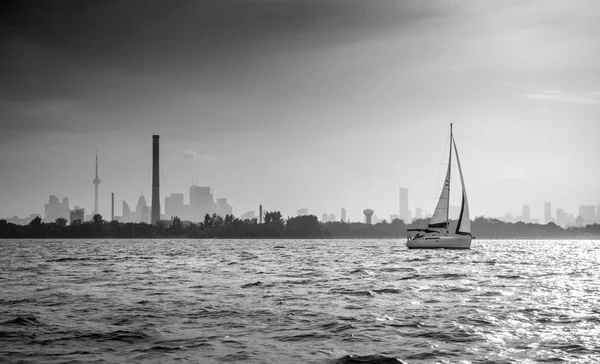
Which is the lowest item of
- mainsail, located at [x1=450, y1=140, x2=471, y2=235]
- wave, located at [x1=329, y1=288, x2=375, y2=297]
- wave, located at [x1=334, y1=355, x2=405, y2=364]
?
wave, located at [x1=334, y1=355, x2=405, y2=364]

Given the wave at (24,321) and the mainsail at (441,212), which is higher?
the mainsail at (441,212)

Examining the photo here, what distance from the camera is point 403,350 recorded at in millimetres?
18578

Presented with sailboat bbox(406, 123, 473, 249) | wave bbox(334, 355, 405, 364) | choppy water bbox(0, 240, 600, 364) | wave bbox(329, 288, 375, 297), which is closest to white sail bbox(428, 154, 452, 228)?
sailboat bbox(406, 123, 473, 249)

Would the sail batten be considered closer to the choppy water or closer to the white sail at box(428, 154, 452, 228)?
the white sail at box(428, 154, 452, 228)

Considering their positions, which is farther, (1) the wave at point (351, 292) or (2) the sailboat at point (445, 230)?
(2) the sailboat at point (445, 230)

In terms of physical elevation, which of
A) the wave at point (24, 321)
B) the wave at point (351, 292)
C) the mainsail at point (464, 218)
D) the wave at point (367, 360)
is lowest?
the wave at point (367, 360)

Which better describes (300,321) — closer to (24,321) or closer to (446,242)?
(24,321)

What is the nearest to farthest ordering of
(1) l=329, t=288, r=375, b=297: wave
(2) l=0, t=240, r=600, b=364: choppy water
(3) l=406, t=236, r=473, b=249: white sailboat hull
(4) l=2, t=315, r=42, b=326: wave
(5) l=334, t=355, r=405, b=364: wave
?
(5) l=334, t=355, r=405, b=364: wave, (2) l=0, t=240, r=600, b=364: choppy water, (4) l=2, t=315, r=42, b=326: wave, (1) l=329, t=288, r=375, b=297: wave, (3) l=406, t=236, r=473, b=249: white sailboat hull

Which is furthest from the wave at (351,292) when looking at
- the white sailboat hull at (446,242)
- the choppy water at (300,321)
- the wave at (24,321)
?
the white sailboat hull at (446,242)

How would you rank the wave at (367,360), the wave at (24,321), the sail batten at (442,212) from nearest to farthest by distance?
the wave at (367,360) < the wave at (24,321) < the sail batten at (442,212)

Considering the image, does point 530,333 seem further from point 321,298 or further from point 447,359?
point 321,298

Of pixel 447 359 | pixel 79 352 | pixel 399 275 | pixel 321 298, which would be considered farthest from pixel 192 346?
pixel 399 275

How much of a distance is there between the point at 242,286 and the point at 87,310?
1202 cm

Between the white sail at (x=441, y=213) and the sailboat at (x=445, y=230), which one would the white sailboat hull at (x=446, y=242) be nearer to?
the sailboat at (x=445, y=230)
